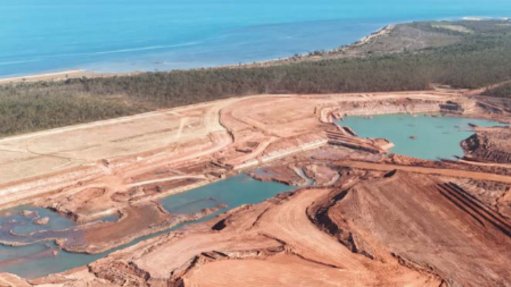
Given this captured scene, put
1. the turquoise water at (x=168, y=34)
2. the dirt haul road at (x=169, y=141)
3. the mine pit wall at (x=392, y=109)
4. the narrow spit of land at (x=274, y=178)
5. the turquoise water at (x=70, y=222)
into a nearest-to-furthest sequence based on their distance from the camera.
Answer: the narrow spit of land at (x=274, y=178)
the turquoise water at (x=70, y=222)
the dirt haul road at (x=169, y=141)
the mine pit wall at (x=392, y=109)
the turquoise water at (x=168, y=34)

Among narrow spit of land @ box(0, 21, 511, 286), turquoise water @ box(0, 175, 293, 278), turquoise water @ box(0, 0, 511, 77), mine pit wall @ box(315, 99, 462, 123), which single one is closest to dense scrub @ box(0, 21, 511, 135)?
narrow spit of land @ box(0, 21, 511, 286)

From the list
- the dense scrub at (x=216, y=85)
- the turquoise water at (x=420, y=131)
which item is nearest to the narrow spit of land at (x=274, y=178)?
the dense scrub at (x=216, y=85)

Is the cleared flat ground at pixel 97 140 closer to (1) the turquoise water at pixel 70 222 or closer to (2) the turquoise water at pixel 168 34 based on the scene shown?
(1) the turquoise water at pixel 70 222

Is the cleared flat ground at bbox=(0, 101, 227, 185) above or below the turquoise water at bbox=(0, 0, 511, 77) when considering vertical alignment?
below

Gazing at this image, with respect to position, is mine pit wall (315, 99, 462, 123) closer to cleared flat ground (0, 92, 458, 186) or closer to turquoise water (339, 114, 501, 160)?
turquoise water (339, 114, 501, 160)

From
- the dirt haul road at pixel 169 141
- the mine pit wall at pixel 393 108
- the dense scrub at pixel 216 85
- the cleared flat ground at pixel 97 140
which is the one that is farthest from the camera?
the mine pit wall at pixel 393 108

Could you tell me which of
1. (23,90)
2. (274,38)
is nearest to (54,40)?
(274,38)
